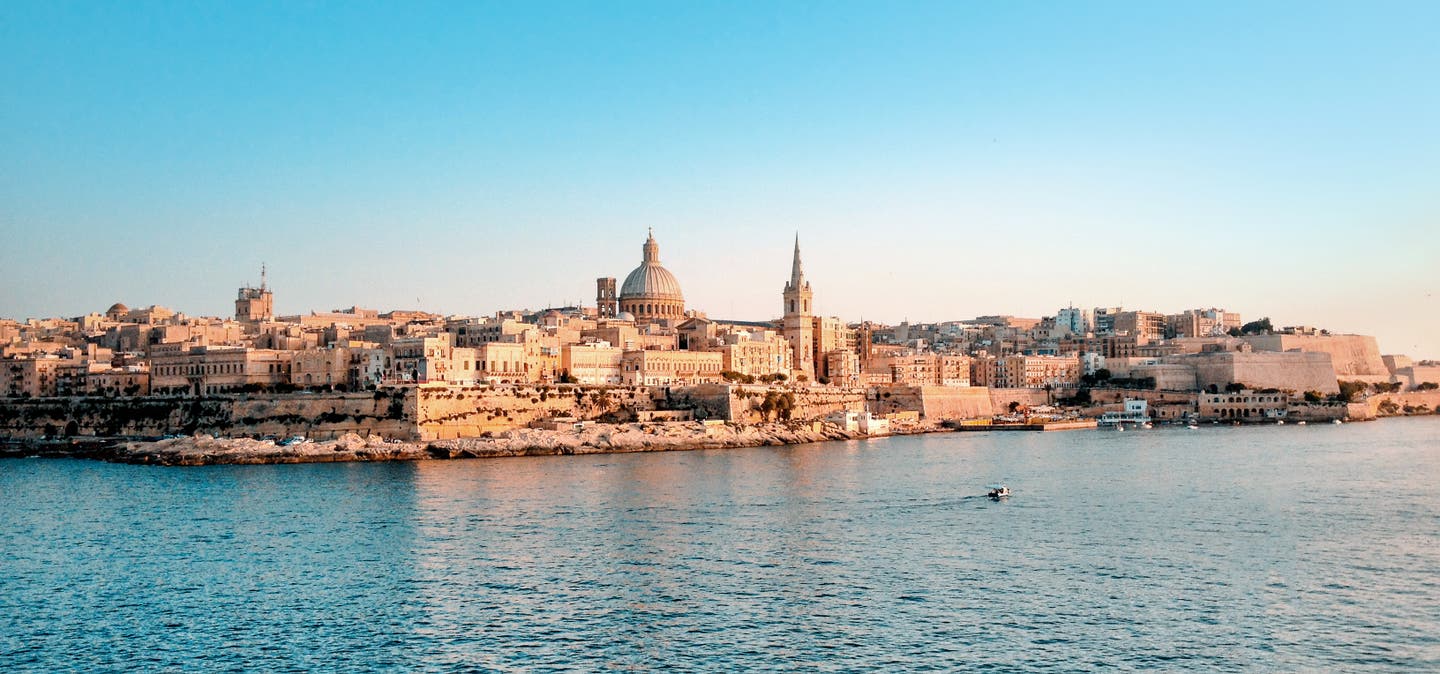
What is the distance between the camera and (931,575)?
14242 millimetres

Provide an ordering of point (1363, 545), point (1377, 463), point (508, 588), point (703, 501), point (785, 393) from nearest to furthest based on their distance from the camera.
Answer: point (508, 588)
point (1363, 545)
point (703, 501)
point (1377, 463)
point (785, 393)

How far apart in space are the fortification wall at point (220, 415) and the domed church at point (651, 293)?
59.4 ft

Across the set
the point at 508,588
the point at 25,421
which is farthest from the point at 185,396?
the point at 508,588

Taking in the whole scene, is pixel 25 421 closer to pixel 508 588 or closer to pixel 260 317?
pixel 260 317

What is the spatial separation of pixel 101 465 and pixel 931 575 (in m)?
21.3

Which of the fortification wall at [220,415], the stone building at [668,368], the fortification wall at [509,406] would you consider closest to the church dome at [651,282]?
the stone building at [668,368]

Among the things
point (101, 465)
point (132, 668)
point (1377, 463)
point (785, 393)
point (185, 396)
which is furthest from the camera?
point (785, 393)

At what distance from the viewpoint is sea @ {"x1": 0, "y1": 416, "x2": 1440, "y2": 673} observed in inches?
443

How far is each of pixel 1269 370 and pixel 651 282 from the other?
987 inches

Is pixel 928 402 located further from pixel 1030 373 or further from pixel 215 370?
pixel 215 370

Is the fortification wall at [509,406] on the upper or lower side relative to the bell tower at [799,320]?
lower

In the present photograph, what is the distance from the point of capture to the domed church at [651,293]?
170ft

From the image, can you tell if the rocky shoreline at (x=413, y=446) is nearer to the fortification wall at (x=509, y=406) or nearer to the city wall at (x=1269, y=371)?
the fortification wall at (x=509, y=406)

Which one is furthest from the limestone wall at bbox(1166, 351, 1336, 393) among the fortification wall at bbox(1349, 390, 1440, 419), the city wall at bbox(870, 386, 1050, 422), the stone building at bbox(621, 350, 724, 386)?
the stone building at bbox(621, 350, 724, 386)
